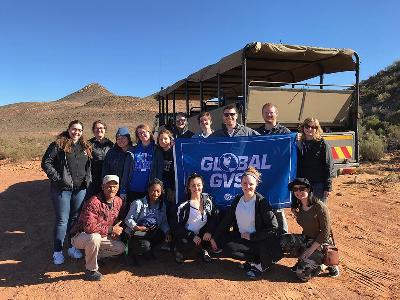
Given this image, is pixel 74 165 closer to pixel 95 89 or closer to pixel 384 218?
pixel 384 218

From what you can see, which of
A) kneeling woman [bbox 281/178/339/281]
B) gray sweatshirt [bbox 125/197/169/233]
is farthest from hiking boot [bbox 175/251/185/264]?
kneeling woman [bbox 281/178/339/281]

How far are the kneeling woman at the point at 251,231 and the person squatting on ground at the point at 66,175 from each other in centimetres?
191

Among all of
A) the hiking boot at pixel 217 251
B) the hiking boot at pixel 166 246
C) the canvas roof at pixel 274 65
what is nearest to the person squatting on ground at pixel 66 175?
the hiking boot at pixel 166 246

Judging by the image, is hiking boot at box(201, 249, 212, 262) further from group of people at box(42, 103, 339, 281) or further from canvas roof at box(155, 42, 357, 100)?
canvas roof at box(155, 42, 357, 100)

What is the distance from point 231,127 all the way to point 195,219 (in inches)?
50.7

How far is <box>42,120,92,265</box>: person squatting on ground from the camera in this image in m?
5.08

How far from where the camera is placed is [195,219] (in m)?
4.95

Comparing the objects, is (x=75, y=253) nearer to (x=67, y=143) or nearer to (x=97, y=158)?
(x=97, y=158)

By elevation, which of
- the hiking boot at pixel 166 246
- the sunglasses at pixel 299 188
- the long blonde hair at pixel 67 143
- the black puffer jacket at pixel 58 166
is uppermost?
the long blonde hair at pixel 67 143

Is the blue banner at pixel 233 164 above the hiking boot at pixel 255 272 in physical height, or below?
above

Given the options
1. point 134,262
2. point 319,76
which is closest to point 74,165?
point 134,262

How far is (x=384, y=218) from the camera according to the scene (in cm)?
678

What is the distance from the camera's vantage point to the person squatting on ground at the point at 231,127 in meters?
5.12

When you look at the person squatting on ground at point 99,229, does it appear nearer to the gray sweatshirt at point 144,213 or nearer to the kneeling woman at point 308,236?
the gray sweatshirt at point 144,213
